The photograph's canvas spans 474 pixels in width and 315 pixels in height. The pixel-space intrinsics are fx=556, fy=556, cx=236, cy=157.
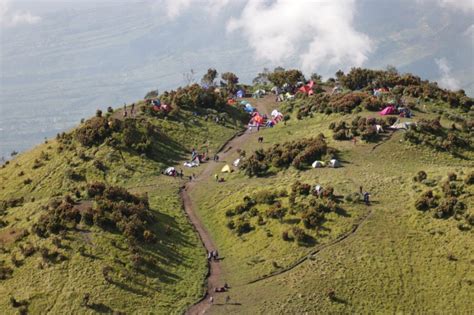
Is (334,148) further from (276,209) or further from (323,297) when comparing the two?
(323,297)

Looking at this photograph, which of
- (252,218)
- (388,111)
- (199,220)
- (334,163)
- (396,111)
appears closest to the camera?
(252,218)

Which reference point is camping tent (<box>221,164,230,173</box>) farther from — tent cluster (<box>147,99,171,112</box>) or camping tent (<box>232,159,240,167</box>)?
tent cluster (<box>147,99,171,112</box>)

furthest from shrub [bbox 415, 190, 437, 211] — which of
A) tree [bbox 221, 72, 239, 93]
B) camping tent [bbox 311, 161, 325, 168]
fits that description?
tree [bbox 221, 72, 239, 93]

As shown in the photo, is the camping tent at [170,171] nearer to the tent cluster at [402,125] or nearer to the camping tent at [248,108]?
the camping tent at [248,108]

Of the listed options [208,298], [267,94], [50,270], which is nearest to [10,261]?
[50,270]

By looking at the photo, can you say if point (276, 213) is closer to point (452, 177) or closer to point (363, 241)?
point (363, 241)

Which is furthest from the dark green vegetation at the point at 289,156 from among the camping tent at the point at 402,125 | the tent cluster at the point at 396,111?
the tent cluster at the point at 396,111

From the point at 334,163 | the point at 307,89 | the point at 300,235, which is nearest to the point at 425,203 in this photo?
the point at 300,235

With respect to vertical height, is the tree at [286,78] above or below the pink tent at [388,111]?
above
